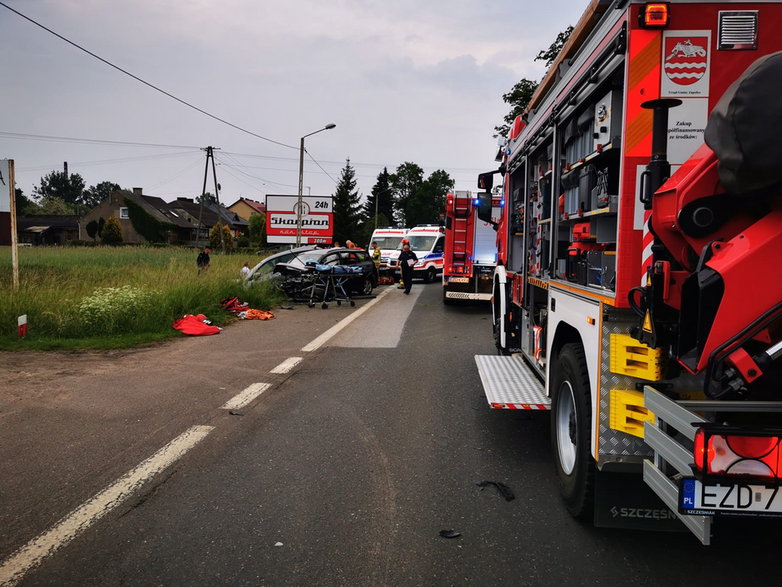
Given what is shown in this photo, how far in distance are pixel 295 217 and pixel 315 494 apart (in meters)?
36.8

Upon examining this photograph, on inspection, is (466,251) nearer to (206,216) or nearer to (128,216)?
(128,216)

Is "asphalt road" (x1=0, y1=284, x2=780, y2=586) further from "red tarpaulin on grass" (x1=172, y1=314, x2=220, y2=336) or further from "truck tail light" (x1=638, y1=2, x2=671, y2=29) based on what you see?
"red tarpaulin on grass" (x1=172, y1=314, x2=220, y2=336)

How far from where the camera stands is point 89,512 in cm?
369

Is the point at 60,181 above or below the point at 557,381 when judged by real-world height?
above

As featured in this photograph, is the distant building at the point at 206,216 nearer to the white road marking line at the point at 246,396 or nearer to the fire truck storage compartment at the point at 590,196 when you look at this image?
the white road marking line at the point at 246,396

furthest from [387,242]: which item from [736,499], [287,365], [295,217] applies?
[736,499]

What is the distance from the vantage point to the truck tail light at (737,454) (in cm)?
215

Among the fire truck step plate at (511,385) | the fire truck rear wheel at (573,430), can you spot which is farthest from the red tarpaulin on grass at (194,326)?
the fire truck rear wheel at (573,430)

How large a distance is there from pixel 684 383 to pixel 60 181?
549ft

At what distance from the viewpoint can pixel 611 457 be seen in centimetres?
308

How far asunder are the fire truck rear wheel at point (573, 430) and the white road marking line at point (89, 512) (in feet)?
8.93

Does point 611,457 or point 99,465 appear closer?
point 611,457

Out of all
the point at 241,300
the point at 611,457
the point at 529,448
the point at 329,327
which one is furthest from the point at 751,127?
the point at 241,300

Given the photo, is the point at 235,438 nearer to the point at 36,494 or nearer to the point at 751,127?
the point at 36,494
